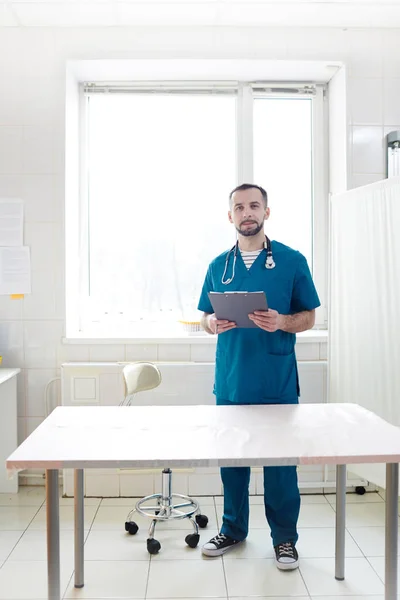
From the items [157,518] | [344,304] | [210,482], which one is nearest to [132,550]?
[157,518]

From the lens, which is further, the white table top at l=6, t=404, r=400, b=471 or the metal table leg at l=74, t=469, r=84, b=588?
the metal table leg at l=74, t=469, r=84, b=588

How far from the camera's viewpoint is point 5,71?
3143 millimetres

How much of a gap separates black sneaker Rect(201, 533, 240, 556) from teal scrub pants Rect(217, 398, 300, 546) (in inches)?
0.9

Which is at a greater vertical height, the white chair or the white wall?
the white wall

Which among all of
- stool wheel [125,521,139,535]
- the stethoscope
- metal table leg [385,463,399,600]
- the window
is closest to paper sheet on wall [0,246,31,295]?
the window

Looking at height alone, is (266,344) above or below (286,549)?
above

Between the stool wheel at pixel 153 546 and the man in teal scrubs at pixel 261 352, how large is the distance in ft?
0.68

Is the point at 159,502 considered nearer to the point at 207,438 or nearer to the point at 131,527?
the point at 131,527

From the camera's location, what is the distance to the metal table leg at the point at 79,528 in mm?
2088

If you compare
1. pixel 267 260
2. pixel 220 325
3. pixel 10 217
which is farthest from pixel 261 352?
pixel 10 217

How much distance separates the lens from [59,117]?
3.14 m

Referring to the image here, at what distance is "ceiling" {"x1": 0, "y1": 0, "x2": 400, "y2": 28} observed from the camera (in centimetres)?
288

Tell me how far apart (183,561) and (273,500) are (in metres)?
0.47

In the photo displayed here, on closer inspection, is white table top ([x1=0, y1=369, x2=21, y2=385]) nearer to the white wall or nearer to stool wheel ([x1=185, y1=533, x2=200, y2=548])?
the white wall
